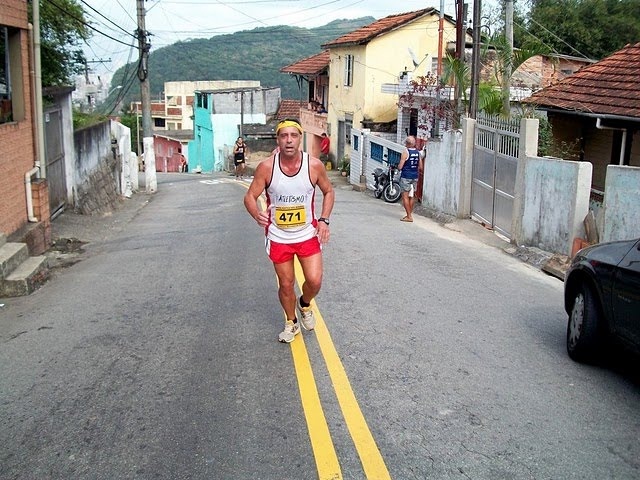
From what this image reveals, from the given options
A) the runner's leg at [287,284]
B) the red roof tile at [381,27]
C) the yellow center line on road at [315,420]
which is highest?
the red roof tile at [381,27]

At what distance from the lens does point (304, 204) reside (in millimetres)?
6195

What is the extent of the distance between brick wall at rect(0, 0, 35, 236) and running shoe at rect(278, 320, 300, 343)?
5.51 metres

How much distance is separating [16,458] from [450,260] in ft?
24.6

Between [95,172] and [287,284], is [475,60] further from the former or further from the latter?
[287,284]

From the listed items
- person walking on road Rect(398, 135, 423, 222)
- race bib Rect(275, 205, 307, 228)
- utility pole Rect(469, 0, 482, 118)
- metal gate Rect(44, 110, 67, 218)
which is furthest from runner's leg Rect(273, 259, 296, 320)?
utility pole Rect(469, 0, 482, 118)

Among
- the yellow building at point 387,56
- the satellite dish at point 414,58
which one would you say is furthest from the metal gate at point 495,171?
the yellow building at point 387,56

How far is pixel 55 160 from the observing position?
1559 centimetres

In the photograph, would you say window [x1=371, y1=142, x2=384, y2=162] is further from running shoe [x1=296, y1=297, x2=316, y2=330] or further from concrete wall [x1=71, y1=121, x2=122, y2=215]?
running shoe [x1=296, y1=297, x2=316, y2=330]

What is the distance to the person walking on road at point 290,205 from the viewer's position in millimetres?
6125

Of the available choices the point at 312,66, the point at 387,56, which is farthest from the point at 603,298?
the point at 312,66

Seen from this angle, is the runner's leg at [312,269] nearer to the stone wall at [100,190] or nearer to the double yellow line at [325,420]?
the double yellow line at [325,420]

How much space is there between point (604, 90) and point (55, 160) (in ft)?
37.1

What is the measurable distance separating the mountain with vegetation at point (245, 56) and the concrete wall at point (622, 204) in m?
74.3

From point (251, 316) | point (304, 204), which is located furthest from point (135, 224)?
point (304, 204)
